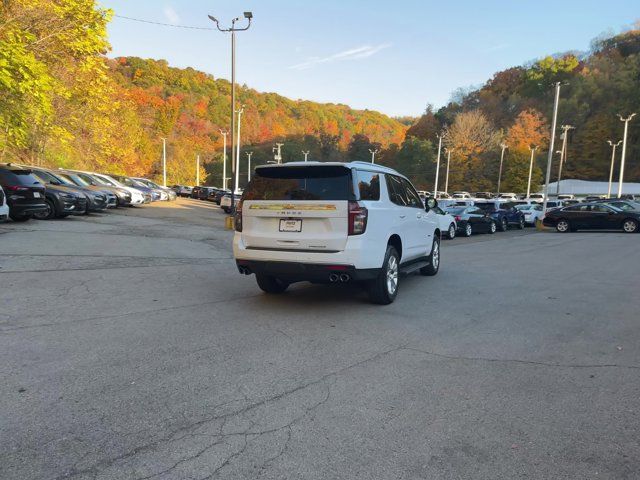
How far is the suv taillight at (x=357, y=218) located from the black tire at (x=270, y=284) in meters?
1.83

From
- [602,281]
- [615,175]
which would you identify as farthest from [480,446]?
[615,175]

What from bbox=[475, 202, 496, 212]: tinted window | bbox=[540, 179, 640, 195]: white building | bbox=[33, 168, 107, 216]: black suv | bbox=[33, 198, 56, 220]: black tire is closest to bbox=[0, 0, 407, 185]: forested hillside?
bbox=[33, 168, 107, 216]: black suv

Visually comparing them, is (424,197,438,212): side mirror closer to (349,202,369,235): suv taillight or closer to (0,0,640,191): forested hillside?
(349,202,369,235): suv taillight

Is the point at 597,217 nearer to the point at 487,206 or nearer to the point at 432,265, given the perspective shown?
the point at 487,206

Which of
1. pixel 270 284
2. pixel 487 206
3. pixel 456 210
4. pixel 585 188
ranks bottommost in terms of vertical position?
pixel 270 284

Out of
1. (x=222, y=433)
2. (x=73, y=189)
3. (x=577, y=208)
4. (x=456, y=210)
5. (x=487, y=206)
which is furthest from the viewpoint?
(x=487, y=206)

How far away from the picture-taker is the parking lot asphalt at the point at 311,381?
2.87 m

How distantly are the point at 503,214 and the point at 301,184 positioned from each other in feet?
68.5

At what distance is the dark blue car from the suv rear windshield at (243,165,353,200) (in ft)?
61.2

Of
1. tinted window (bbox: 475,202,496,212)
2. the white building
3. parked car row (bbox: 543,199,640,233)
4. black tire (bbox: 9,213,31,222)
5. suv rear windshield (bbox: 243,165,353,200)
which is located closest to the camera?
suv rear windshield (bbox: 243,165,353,200)

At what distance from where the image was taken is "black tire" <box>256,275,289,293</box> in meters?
7.33

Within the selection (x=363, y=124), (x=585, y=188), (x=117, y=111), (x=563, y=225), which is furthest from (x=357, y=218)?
(x=363, y=124)

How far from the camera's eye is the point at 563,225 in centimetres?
2375

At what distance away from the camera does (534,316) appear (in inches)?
250
